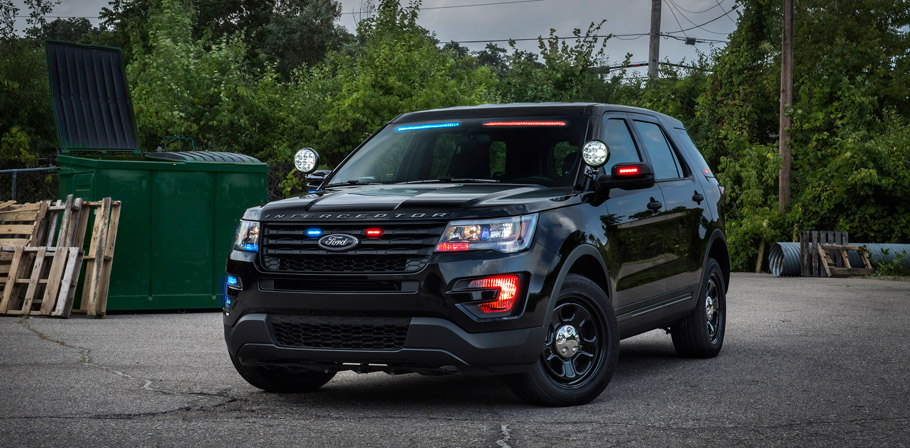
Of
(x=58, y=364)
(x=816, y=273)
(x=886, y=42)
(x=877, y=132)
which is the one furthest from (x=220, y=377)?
(x=886, y=42)

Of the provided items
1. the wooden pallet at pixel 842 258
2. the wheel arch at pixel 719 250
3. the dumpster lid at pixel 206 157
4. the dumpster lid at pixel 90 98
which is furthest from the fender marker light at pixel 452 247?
the wooden pallet at pixel 842 258

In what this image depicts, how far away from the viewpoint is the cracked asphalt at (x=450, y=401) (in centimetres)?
538

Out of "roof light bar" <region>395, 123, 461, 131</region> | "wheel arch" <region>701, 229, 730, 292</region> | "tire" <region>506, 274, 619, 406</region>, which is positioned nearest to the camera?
"tire" <region>506, 274, 619, 406</region>

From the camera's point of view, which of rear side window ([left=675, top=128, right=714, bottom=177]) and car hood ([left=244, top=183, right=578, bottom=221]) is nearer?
car hood ([left=244, top=183, right=578, bottom=221])

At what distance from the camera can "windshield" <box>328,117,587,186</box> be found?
6764 mm

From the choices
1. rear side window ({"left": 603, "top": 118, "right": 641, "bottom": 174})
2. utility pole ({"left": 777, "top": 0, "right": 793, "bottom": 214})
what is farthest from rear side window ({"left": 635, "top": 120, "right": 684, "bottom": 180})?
utility pole ({"left": 777, "top": 0, "right": 793, "bottom": 214})

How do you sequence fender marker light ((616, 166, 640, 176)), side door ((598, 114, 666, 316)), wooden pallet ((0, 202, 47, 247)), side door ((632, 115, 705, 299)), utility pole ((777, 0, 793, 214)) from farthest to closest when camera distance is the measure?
utility pole ((777, 0, 793, 214)) → wooden pallet ((0, 202, 47, 247)) → side door ((632, 115, 705, 299)) → side door ((598, 114, 666, 316)) → fender marker light ((616, 166, 640, 176))

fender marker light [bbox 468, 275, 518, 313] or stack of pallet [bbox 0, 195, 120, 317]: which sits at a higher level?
fender marker light [bbox 468, 275, 518, 313]

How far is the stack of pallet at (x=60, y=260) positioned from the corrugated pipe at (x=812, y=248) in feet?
47.6

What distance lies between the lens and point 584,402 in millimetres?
6250

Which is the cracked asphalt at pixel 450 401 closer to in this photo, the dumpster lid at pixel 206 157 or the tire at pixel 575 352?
the tire at pixel 575 352

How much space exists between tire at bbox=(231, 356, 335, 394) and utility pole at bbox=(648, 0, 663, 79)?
3498 centimetres

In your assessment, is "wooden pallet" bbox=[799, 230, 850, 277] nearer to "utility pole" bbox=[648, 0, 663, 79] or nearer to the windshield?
the windshield

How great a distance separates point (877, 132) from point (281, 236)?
2234 centimetres
